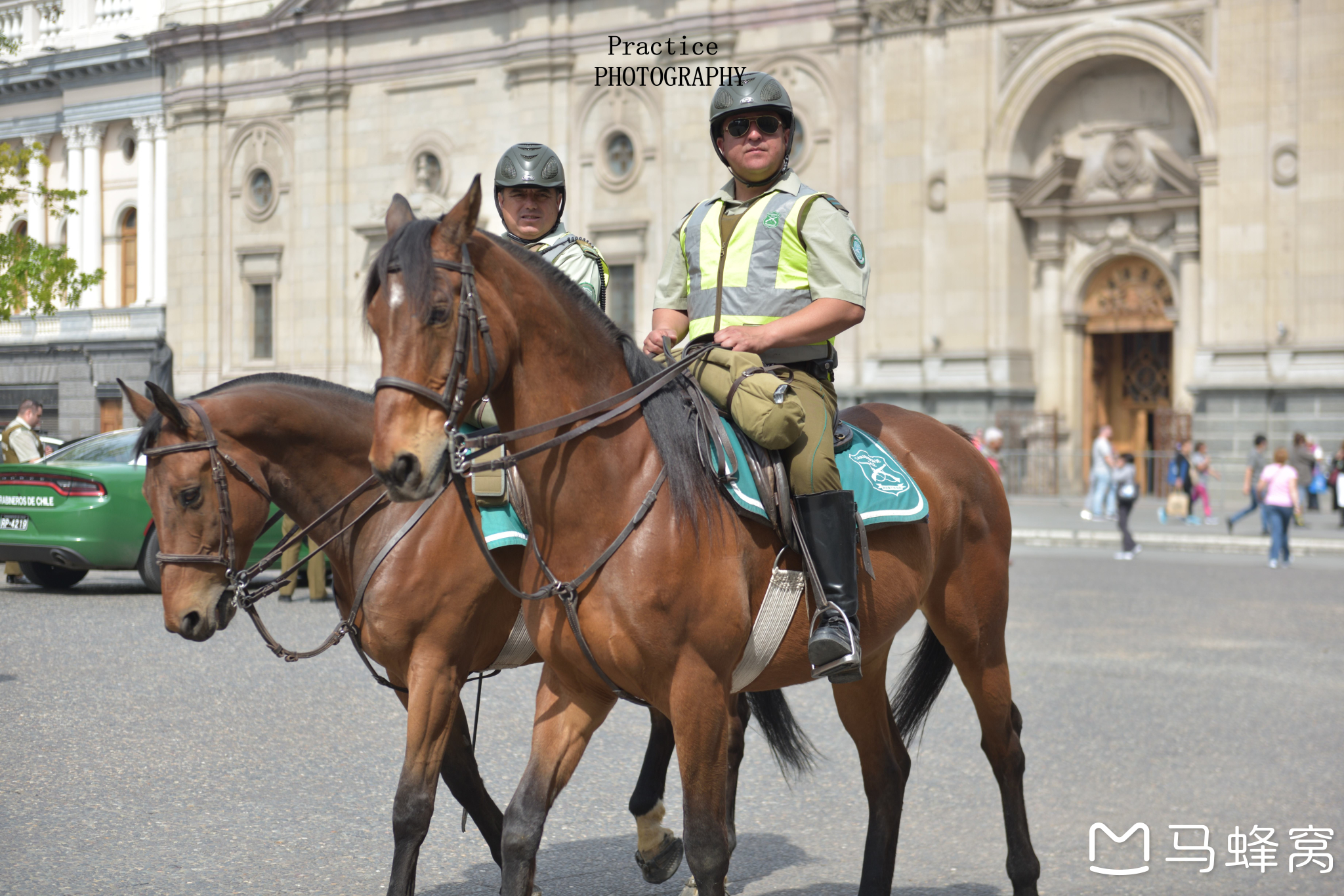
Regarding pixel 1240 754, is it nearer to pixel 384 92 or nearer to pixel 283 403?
pixel 283 403

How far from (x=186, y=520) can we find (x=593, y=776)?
3010 mm

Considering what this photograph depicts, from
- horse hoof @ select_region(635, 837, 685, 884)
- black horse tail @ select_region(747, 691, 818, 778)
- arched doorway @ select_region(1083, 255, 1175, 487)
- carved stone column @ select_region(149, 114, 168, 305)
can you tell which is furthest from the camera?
carved stone column @ select_region(149, 114, 168, 305)

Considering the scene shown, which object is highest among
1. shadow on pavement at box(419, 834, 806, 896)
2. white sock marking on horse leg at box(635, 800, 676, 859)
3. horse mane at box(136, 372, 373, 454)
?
horse mane at box(136, 372, 373, 454)

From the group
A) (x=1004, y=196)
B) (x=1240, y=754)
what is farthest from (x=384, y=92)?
(x=1240, y=754)

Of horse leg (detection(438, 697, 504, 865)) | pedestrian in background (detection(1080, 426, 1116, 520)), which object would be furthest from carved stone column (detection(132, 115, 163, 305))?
horse leg (detection(438, 697, 504, 865))

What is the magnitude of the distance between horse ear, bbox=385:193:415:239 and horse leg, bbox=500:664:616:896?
139 centimetres

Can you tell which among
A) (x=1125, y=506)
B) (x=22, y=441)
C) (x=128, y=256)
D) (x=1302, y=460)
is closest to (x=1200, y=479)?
(x=1302, y=460)

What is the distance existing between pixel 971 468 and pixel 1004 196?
28.1 m

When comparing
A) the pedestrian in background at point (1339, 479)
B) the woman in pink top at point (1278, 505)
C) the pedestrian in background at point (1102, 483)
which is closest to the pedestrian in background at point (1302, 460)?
the pedestrian in background at point (1339, 479)

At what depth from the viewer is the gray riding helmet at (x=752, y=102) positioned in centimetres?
492

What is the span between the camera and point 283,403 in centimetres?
573

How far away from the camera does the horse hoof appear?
5727 millimetres

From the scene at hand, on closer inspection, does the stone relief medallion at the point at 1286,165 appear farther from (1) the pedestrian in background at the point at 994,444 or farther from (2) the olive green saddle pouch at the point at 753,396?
(2) the olive green saddle pouch at the point at 753,396

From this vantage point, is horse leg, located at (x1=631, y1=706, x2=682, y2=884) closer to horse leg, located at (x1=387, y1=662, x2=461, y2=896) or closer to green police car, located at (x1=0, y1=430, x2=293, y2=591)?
horse leg, located at (x1=387, y1=662, x2=461, y2=896)
